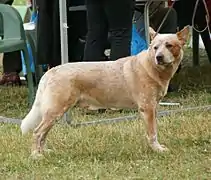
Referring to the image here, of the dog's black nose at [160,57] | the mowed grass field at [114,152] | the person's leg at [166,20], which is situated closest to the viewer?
the mowed grass field at [114,152]

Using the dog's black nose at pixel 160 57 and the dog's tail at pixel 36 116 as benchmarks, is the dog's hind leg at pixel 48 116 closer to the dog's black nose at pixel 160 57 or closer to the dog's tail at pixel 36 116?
the dog's tail at pixel 36 116

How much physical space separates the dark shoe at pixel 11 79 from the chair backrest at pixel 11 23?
1.21 meters

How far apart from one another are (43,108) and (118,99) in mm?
467

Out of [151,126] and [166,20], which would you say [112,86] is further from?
[166,20]

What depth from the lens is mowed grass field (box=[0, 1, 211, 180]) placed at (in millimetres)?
3570

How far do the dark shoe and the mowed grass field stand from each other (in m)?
1.78

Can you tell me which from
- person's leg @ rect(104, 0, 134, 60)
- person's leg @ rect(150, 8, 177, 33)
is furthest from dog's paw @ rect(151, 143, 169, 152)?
person's leg @ rect(150, 8, 177, 33)

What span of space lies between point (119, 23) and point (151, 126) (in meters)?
1.13

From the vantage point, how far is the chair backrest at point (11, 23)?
222 inches

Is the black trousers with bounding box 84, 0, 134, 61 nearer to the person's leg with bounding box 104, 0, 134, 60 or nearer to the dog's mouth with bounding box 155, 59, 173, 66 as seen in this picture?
the person's leg with bounding box 104, 0, 134, 60

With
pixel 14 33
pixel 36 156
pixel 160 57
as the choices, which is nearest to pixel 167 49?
pixel 160 57

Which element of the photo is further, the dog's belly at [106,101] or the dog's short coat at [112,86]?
the dog's belly at [106,101]

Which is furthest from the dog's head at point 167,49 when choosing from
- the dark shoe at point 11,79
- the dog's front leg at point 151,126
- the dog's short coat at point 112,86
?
the dark shoe at point 11,79

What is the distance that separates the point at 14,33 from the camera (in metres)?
5.71
